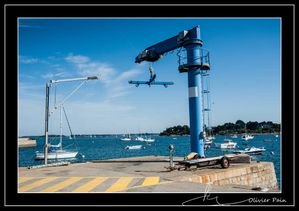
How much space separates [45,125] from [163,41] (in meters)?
11.2

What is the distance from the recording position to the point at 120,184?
467 inches

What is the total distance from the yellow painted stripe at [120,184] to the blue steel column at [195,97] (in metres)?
8.39

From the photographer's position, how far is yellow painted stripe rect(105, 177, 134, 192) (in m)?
10.8

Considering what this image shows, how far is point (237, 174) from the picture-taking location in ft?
53.2

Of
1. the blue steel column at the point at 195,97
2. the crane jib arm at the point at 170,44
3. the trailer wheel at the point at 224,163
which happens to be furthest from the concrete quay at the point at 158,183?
the crane jib arm at the point at 170,44

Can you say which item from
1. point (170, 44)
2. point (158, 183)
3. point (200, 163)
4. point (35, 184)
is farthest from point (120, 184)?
point (170, 44)

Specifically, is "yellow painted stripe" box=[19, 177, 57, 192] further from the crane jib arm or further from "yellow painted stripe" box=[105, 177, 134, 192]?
the crane jib arm

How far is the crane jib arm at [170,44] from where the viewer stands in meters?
20.4

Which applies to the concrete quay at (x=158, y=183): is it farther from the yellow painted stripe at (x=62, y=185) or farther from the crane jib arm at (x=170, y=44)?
the crane jib arm at (x=170, y=44)

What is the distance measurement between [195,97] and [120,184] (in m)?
10.5

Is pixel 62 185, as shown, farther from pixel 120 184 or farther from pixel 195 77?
pixel 195 77

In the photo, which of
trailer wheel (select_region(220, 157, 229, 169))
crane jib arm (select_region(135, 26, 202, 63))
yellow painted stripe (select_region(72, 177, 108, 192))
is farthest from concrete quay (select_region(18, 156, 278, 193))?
crane jib arm (select_region(135, 26, 202, 63))

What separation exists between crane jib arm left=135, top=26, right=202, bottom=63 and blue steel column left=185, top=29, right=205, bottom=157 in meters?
0.30
